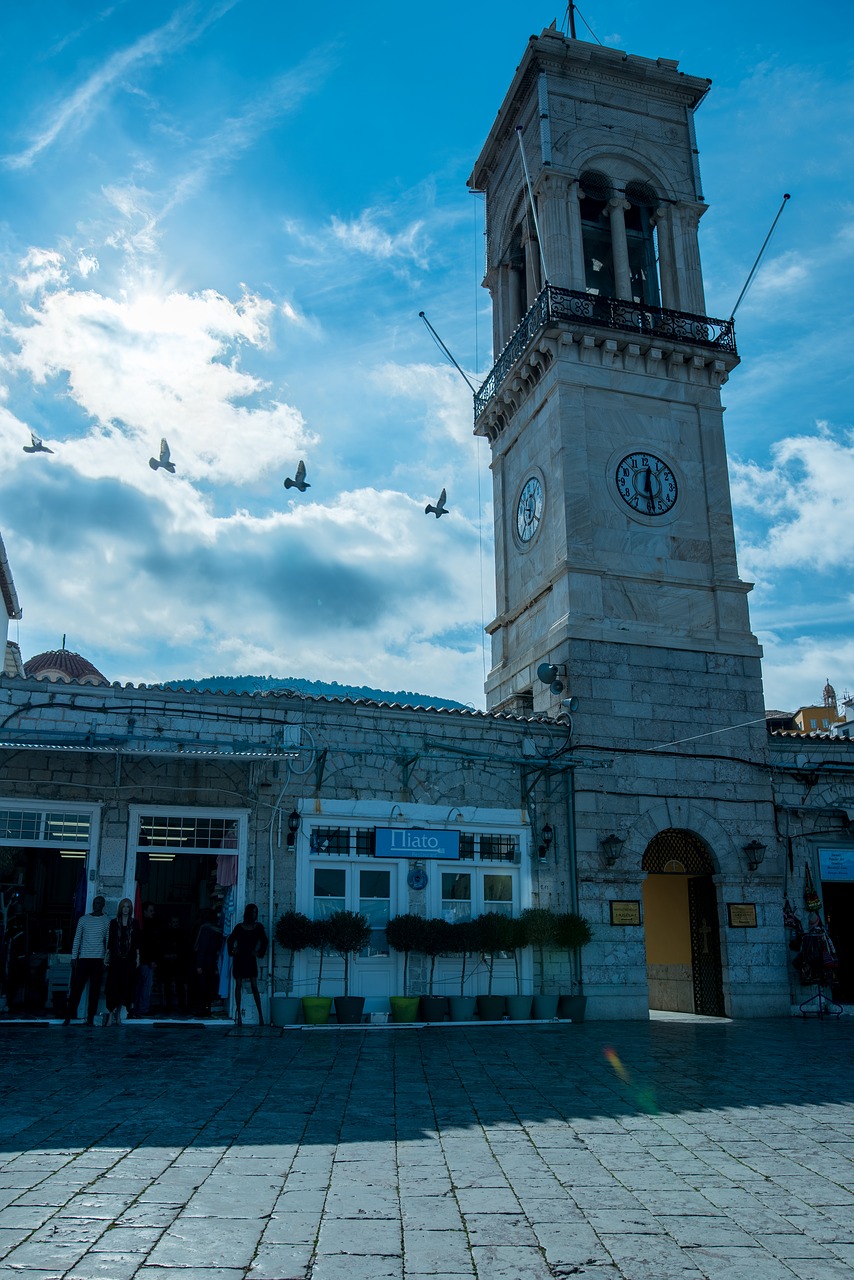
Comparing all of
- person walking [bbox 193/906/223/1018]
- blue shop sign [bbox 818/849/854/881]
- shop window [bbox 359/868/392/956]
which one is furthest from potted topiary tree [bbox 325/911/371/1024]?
blue shop sign [bbox 818/849/854/881]

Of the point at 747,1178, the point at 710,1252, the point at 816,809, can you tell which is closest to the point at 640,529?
the point at 816,809

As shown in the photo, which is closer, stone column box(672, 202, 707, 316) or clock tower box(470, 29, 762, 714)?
clock tower box(470, 29, 762, 714)

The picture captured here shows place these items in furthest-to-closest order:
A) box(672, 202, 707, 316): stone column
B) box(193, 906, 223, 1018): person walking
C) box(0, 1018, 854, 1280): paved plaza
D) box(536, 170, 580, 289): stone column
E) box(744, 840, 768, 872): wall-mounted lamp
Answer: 1. box(672, 202, 707, 316): stone column
2. box(536, 170, 580, 289): stone column
3. box(744, 840, 768, 872): wall-mounted lamp
4. box(193, 906, 223, 1018): person walking
5. box(0, 1018, 854, 1280): paved plaza

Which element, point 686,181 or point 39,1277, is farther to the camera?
point 686,181

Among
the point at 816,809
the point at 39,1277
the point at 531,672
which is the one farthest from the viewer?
the point at 531,672

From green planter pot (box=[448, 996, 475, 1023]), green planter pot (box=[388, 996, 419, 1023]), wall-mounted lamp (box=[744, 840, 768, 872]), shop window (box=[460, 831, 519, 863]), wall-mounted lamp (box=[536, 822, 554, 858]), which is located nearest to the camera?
green planter pot (box=[388, 996, 419, 1023])

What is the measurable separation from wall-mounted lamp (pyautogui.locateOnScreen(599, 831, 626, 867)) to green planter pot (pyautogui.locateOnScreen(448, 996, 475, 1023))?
3222 mm

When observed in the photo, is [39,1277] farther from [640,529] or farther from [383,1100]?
[640,529]

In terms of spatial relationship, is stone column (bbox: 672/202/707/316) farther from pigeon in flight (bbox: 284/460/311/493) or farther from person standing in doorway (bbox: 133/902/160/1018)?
person standing in doorway (bbox: 133/902/160/1018)

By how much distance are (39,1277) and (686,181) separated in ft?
74.3

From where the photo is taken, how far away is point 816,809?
17.9m

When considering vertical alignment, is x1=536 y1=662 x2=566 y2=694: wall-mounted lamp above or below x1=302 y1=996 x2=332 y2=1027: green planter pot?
above

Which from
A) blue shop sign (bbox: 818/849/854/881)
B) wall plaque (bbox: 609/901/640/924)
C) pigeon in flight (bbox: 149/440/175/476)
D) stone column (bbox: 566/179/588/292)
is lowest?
wall plaque (bbox: 609/901/640/924)

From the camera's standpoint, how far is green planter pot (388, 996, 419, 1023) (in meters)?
14.3
